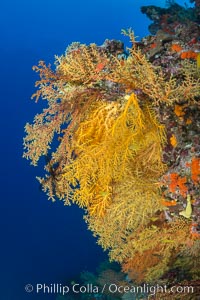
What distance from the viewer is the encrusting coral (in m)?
3.62

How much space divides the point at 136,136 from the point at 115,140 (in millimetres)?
297

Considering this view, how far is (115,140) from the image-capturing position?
4.14 m

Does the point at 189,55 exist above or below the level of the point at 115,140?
above

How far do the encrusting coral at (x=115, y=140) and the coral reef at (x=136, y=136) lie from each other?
0.05 ft

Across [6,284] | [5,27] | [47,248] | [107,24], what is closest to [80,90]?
[6,284]

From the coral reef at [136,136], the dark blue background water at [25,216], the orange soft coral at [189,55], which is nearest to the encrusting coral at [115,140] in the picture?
the coral reef at [136,136]

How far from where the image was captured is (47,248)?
30.3 meters

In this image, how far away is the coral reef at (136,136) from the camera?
3.57 metres

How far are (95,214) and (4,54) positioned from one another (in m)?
71.0

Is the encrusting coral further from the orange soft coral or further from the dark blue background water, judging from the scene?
the dark blue background water

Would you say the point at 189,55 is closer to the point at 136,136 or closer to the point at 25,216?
the point at 136,136

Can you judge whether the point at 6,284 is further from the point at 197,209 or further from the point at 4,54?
the point at 4,54

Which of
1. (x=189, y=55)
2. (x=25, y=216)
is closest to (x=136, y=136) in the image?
(x=189, y=55)

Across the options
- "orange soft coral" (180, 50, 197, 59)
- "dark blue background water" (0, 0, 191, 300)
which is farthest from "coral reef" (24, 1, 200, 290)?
"dark blue background water" (0, 0, 191, 300)
